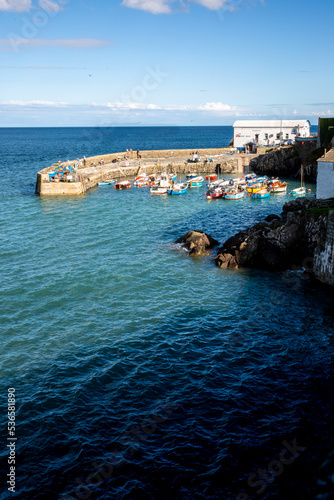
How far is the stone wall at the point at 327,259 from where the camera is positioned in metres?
31.9

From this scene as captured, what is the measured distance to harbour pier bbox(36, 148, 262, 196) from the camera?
75.4 m

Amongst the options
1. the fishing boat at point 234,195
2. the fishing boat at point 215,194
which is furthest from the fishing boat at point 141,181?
the fishing boat at point 234,195

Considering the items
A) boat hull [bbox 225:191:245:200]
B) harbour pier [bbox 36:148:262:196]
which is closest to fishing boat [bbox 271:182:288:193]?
boat hull [bbox 225:191:245:200]

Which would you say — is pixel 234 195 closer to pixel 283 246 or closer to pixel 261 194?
pixel 261 194

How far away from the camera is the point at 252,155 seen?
101 m

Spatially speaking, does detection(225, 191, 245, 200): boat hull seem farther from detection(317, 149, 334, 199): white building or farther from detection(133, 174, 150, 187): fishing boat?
detection(317, 149, 334, 199): white building

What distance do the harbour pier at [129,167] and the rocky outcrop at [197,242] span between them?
3687 centimetres

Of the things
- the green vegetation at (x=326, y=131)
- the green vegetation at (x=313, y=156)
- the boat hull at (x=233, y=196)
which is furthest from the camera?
the green vegetation at (x=313, y=156)

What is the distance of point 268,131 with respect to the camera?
367ft

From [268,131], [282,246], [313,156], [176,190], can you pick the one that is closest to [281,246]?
[282,246]

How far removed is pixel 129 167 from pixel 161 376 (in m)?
82.0

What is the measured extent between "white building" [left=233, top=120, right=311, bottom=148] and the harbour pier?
6093mm

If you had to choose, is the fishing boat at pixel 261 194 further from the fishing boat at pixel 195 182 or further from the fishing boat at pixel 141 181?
the fishing boat at pixel 141 181

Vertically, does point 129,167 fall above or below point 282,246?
above
